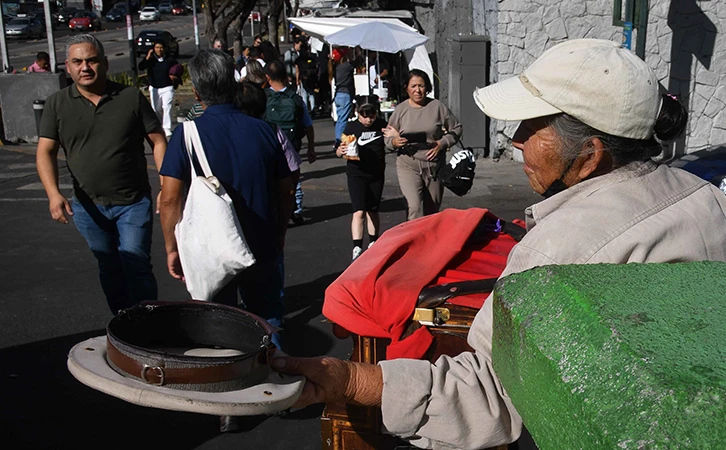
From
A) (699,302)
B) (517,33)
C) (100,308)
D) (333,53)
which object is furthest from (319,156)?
(699,302)

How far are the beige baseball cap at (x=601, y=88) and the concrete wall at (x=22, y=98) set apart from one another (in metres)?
15.2

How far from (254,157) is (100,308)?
113 inches

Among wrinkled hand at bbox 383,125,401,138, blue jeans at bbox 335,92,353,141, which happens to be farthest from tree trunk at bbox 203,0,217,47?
wrinkled hand at bbox 383,125,401,138

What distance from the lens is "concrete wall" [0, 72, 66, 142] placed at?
1559 centimetres

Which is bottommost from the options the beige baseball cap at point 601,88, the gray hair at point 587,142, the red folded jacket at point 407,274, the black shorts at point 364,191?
the black shorts at point 364,191

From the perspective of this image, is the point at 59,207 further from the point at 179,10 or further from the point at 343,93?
the point at 179,10

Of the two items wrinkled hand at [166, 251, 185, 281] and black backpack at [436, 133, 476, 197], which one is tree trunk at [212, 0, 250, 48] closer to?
black backpack at [436, 133, 476, 197]

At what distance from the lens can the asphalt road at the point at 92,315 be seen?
176 inches

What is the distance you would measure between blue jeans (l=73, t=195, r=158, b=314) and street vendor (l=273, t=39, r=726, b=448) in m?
3.42

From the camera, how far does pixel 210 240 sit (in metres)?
4.02

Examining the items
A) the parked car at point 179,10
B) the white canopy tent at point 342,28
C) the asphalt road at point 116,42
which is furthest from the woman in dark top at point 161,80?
the parked car at point 179,10

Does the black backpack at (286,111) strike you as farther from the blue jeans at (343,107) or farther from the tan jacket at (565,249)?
the tan jacket at (565,249)

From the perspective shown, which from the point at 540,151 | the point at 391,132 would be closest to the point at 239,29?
the point at 391,132

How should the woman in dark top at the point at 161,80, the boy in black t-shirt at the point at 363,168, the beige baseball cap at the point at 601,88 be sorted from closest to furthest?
the beige baseball cap at the point at 601,88 < the boy in black t-shirt at the point at 363,168 < the woman in dark top at the point at 161,80
